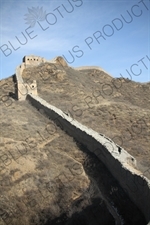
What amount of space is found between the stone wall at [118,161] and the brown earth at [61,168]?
1.13ft

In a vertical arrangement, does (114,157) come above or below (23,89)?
below

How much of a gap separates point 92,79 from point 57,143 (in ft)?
73.4

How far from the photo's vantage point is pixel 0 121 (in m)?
15.4

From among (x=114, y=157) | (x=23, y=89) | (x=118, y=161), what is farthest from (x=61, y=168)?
(x=23, y=89)

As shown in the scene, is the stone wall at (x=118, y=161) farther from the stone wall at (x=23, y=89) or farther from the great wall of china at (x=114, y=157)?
the stone wall at (x=23, y=89)

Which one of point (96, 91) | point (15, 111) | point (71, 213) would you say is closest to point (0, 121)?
point (15, 111)

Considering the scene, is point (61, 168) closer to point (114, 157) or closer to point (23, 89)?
point (114, 157)

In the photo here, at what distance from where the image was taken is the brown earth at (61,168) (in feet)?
28.2

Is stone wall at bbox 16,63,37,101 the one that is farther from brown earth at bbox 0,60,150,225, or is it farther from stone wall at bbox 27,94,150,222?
stone wall at bbox 27,94,150,222

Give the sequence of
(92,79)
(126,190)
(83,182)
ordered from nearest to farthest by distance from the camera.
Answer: (126,190), (83,182), (92,79)

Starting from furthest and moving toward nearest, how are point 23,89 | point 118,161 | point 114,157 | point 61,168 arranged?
point 23,89 < point 61,168 < point 114,157 < point 118,161

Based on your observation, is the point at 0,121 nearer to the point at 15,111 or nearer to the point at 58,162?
the point at 15,111

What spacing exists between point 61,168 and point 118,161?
3.04 m

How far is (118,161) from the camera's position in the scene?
32.0 feet
